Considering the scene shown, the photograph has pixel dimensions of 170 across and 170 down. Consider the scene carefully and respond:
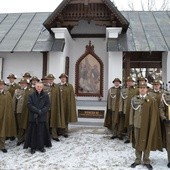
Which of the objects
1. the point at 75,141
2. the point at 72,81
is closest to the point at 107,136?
the point at 75,141

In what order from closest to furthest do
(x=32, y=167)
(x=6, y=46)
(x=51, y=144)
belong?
(x=32, y=167) < (x=51, y=144) < (x=6, y=46)

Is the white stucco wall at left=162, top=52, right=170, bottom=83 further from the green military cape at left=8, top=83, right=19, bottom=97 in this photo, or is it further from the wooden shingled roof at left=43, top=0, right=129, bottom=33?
the green military cape at left=8, top=83, right=19, bottom=97

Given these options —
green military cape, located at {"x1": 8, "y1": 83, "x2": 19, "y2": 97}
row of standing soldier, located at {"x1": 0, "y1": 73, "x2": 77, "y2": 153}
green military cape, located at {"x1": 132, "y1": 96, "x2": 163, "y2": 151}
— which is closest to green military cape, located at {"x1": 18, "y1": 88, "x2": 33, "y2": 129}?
row of standing soldier, located at {"x1": 0, "y1": 73, "x2": 77, "y2": 153}

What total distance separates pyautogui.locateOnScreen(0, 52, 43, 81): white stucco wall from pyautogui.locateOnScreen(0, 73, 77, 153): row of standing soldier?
2965mm

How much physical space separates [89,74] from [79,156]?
532 cm

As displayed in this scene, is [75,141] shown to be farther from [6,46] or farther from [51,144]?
[6,46]

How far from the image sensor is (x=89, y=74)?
39.5 feet

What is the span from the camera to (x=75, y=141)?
841 centimetres

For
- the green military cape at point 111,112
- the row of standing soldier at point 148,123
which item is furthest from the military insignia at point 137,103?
the green military cape at point 111,112

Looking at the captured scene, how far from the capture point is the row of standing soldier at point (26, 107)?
766 centimetres

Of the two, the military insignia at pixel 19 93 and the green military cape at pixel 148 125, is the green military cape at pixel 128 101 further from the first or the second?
the military insignia at pixel 19 93

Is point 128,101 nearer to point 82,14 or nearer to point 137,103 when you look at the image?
point 137,103

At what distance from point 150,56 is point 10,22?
643cm

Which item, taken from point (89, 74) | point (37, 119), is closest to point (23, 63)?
point (89, 74)
